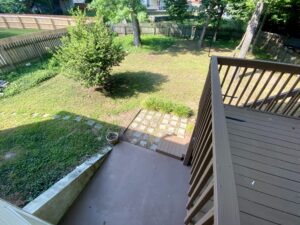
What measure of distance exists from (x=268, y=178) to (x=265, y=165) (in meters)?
0.16

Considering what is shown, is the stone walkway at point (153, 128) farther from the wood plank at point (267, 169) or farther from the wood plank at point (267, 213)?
the wood plank at point (267, 213)

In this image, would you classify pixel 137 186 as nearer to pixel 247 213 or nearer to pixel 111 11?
pixel 247 213

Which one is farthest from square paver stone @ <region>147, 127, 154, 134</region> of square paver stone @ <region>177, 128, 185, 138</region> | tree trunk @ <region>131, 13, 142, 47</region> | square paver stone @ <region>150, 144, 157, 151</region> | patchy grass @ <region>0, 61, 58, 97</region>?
tree trunk @ <region>131, 13, 142, 47</region>

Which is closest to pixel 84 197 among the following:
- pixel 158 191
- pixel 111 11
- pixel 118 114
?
pixel 158 191

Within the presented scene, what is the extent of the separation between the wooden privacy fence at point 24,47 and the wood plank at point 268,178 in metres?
6.68

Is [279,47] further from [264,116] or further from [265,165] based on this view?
[265,165]

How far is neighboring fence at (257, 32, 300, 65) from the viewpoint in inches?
308

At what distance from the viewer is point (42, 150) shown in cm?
329

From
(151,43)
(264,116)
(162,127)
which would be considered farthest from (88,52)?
(151,43)

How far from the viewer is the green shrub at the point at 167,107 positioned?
436 cm

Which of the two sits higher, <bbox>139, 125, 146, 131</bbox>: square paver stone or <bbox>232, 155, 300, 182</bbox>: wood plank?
<bbox>232, 155, 300, 182</bbox>: wood plank

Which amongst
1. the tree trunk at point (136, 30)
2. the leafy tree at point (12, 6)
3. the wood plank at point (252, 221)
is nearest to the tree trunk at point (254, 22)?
the tree trunk at point (136, 30)

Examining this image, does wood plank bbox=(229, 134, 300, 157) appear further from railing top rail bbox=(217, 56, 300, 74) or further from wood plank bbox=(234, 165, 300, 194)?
railing top rail bbox=(217, 56, 300, 74)

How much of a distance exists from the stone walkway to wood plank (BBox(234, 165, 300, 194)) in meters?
1.82
